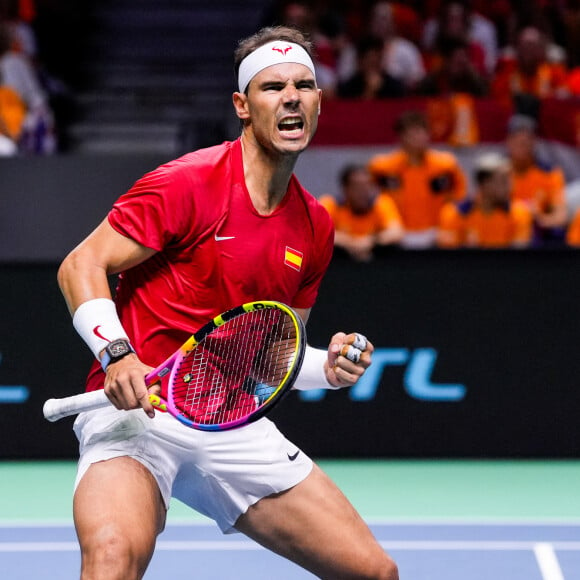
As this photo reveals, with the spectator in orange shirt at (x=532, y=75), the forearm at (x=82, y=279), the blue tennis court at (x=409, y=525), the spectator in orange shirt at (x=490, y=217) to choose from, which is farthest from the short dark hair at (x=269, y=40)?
the spectator in orange shirt at (x=532, y=75)

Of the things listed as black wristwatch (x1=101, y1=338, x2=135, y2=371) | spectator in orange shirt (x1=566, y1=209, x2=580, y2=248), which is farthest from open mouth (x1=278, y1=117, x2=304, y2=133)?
spectator in orange shirt (x1=566, y1=209, x2=580, y2=248)

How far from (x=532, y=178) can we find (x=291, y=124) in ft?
18.2

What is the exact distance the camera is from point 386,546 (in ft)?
18.2

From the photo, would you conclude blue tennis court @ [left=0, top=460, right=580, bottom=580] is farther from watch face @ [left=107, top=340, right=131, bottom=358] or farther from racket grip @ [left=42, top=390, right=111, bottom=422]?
watch face @ [left=107, top=340, right=131, bottom=358]

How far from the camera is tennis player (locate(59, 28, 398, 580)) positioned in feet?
11.0

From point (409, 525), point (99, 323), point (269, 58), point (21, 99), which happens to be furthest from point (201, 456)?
point (21, 99)

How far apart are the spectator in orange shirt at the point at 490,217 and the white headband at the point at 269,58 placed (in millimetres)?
4563

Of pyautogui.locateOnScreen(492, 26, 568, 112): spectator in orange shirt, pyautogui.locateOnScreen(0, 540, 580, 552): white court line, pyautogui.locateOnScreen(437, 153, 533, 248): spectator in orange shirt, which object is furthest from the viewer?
pyautogui.locateOnScreen(492, 26, 568, 112): spectator in orange shirt

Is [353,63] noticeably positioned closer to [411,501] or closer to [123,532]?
[411,501]

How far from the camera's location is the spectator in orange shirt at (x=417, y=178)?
8.68m

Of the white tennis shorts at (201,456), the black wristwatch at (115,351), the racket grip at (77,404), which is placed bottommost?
the white tennis shorts at (201,456)

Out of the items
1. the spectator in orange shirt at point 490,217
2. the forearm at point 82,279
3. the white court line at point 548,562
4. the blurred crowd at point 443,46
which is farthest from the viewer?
the blurred crowd at point 443,46

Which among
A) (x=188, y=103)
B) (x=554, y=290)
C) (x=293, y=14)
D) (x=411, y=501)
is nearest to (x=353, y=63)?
(x=293, y=14)

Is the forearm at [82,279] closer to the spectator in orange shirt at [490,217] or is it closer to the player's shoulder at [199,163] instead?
the player's shoulder at [199,163]
